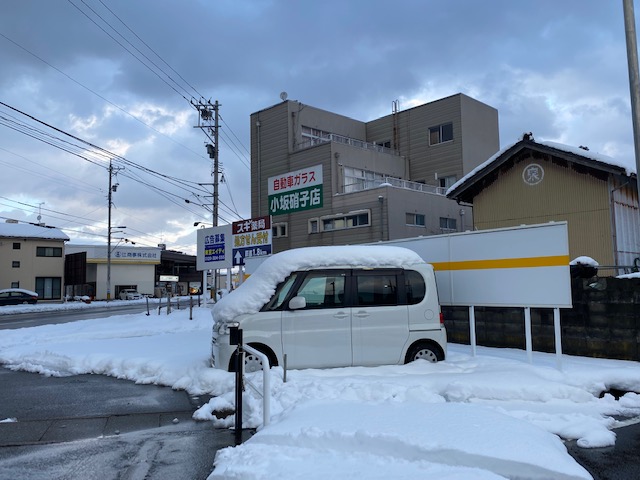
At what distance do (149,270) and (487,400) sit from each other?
5642 centimetres

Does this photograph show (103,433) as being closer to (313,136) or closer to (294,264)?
(294,264)

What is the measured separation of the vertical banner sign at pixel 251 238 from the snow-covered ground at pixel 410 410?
27.5 ft

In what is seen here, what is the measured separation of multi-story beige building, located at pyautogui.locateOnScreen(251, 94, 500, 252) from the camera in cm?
2758

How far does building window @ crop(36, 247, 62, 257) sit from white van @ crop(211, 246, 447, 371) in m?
45.8

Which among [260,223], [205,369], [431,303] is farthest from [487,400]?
[260,223]

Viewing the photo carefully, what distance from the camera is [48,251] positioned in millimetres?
47094

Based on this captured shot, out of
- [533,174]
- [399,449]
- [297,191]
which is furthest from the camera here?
[297,191]

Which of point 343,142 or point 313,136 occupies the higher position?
point 313,136

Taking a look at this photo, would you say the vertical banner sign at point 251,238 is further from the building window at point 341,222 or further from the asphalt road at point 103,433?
the asphalt road at point 103,433

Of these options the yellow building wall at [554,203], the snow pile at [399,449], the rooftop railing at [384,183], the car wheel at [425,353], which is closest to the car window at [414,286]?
the car wheel at [425,353]

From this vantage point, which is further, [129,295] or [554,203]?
[129,295]

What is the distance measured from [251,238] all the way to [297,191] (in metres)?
2.54

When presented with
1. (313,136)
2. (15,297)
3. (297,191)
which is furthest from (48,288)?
(297,191)

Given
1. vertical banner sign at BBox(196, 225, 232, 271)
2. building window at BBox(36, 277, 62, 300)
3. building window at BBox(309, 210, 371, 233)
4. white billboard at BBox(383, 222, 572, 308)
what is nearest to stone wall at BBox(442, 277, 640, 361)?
white billboard at BBox(383, 222, 572, 308)
